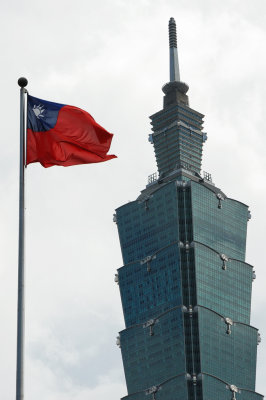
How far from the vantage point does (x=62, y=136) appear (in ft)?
280

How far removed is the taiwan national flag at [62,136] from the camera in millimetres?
84062

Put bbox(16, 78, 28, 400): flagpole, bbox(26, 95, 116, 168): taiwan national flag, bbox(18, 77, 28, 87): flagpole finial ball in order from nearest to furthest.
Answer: bbox(16, 78, 28, 400): flagpole
bbox(18, 77, 28, 87): flagpole finial ball
bbox(26, 95, 116, 168): taiwan national flag

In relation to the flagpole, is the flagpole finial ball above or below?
above

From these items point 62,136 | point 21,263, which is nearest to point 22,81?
point 62,136

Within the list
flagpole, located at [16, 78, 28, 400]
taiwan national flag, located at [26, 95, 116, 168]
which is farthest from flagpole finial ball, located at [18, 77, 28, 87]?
taiwan national flag, located at [26, 95, 116, 168]

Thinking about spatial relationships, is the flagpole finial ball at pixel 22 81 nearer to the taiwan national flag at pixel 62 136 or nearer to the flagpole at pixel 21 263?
the flagpole at pixel 21 263

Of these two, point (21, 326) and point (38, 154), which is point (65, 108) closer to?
point (38, 154)

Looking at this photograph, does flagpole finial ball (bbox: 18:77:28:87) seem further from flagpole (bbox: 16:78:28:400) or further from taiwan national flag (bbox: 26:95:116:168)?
taiwan national flag (bbox: 26:95:116:168)

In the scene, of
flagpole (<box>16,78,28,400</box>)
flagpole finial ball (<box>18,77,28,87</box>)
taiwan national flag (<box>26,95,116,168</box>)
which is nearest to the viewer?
flagpole (<box>16,78,28,400</box>)

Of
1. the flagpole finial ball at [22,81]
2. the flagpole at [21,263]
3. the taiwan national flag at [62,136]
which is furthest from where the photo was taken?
the taiwan national flag at [62,136]

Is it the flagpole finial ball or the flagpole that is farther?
the flagpole finial ball

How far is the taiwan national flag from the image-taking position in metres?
84.1

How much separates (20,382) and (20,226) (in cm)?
1248

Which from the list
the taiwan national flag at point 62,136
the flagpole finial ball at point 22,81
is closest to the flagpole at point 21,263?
the flagpole finial ball at point 22,81
